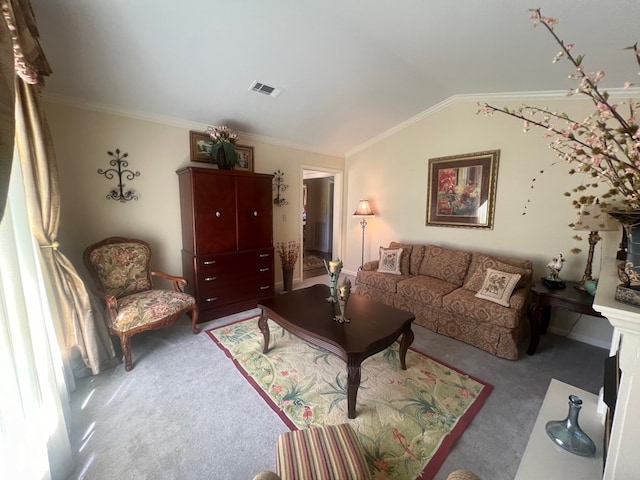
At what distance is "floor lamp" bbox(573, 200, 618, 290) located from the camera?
1283mm

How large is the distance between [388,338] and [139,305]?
217 centimetres

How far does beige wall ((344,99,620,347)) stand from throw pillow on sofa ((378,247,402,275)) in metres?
0.59

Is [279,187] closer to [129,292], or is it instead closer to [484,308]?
[129,292]

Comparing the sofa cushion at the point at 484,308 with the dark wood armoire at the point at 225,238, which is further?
the dark wood armoire at the point at 225,238

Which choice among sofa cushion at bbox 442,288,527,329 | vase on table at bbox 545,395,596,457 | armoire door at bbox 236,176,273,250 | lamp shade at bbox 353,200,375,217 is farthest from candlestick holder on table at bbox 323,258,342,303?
lamp shade at bbox 353,200,375,217

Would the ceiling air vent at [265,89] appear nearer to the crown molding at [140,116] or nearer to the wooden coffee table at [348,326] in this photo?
the crown molding at [140,116]

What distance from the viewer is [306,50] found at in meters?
2.34

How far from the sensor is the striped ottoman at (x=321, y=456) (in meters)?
1.07

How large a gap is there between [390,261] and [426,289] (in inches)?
29.4

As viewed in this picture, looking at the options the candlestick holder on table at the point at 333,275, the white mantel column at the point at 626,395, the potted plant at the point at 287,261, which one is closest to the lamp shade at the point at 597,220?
the white mantel column at the point at 626,395

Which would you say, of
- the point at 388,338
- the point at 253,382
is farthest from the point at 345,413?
the point at 253,382

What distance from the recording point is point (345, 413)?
1765 millimetres

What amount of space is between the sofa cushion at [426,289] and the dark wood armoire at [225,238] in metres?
1.78

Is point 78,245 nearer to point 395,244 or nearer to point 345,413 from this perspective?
point 345,413
